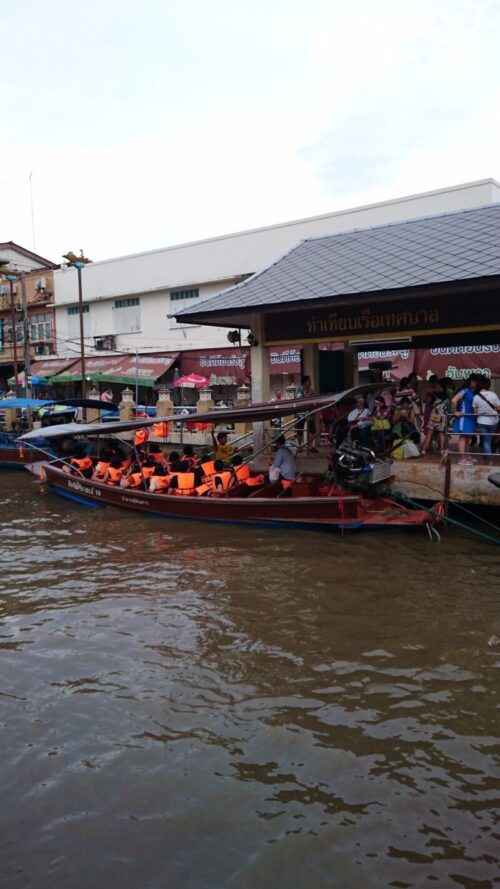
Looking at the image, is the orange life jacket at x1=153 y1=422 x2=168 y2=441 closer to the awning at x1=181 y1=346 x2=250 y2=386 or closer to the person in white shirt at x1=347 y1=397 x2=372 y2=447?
the awning at x1=181 y1=346 x2=250 y2=386

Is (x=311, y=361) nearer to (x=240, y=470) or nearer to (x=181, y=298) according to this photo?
(x=240, y=470)

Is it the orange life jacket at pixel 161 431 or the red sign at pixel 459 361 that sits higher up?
the red sign at pixel 459 361

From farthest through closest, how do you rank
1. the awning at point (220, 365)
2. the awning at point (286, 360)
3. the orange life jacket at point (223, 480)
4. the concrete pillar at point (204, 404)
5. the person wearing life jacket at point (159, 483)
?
the awning at point (220, 365) → the awning at point (286, 360) → the concrete pillar at point (204, 404) → the person wearing life jacket at point (159, 483) → the orange life jacket at point (223, 480)

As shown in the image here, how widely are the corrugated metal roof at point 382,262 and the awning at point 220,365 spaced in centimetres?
967

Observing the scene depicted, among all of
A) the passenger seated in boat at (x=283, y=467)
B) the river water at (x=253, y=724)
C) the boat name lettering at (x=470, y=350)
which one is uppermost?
the boat name lettering at (x=470, y=350)

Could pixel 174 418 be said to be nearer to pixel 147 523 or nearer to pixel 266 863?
pixel 147 523

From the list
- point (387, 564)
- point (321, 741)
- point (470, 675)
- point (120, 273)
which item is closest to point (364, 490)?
point (387, 564)

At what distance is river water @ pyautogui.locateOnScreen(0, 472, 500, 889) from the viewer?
386 centimetres

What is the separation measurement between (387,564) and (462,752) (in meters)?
4.64

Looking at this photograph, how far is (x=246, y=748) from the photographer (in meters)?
4.94

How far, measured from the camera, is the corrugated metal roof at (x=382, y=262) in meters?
11.0

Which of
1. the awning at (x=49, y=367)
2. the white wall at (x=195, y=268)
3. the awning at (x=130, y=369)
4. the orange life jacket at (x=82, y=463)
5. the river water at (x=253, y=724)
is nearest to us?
the river water at (x=253, y=724)

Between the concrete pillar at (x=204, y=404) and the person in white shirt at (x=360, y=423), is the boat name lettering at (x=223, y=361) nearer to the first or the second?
the concrete pillar at (x=204, y=404)

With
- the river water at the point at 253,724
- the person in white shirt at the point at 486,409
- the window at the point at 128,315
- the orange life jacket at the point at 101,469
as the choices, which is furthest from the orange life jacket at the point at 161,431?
the window at the point at 128,315
